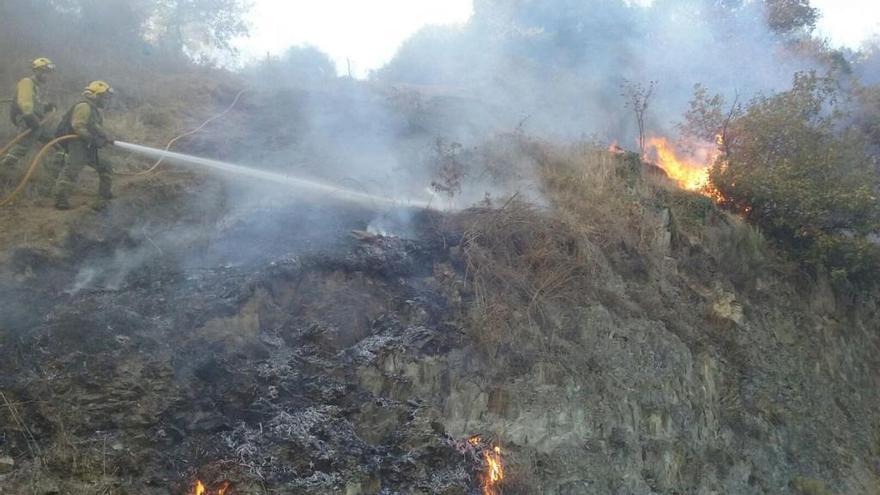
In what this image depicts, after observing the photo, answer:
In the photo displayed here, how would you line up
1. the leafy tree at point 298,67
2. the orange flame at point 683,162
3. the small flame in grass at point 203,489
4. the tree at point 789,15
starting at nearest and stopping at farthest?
the small flame in grass at point 203,489
the orange flame at point 683,162
the leafy tree at point 298,67
the tree at point 789,15

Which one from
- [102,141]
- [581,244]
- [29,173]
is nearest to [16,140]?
[29,173]

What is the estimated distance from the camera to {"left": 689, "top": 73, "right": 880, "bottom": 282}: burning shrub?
980 centimetres

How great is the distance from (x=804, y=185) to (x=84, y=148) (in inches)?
372

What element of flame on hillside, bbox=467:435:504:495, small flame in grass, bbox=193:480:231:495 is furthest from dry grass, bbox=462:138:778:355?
small flame in grass, bbox=193:480:231:495

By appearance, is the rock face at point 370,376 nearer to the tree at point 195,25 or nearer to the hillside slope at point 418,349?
the hillside slope at point 418,349

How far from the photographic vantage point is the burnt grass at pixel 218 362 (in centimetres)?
489

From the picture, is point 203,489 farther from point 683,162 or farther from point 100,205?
point 683,162

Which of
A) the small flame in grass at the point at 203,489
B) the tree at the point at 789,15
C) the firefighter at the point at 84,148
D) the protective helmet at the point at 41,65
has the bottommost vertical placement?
the small flame in grass at the point at 203,489

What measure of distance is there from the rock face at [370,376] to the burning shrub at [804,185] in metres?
1.88

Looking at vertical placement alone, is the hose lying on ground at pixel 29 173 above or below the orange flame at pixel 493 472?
above

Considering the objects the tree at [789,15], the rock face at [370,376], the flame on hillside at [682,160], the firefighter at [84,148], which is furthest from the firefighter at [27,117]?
the tree at [789,15]

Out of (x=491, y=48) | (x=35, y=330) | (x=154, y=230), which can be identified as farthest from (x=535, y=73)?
(x=35, y=330)

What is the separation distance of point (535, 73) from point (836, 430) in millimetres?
9879

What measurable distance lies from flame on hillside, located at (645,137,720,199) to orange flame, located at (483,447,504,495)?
291 inches
